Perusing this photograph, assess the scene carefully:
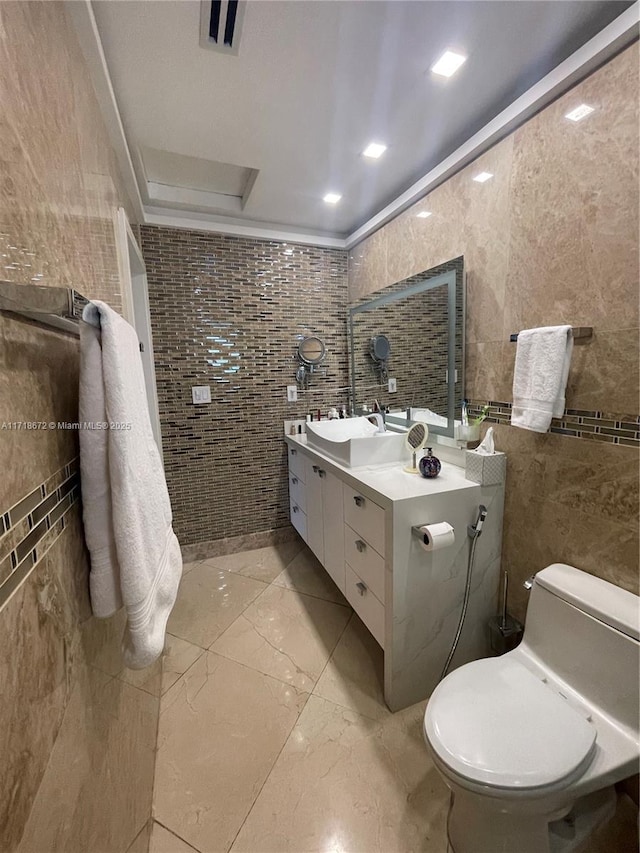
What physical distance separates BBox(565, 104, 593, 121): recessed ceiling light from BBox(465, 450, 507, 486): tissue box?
1205mm

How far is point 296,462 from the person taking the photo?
244 cm

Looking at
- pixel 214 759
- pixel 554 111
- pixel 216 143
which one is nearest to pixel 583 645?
pixel 214 759

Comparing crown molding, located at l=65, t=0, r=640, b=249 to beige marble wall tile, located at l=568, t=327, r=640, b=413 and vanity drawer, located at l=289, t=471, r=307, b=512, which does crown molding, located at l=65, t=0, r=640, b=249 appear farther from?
vanity drawer, located at l=289, t=471, r=307, b=512

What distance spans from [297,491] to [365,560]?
3.34 feet

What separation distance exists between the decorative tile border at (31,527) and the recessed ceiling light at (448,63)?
1727 mm

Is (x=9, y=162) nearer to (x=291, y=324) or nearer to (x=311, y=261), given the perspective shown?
(x=291, y=324)

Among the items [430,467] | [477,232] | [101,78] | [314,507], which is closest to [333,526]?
[314,507]

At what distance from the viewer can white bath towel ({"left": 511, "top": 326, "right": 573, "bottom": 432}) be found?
3.91 feet

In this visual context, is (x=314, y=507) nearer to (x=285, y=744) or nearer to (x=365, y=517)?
(x=365, y=517)

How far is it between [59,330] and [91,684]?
0.73 metres

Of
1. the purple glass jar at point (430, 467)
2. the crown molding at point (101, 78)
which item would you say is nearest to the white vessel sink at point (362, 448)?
the purple glass jar at point (430, 467)

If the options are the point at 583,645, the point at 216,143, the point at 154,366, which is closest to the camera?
the point at 583,645

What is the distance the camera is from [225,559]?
259 centimetres

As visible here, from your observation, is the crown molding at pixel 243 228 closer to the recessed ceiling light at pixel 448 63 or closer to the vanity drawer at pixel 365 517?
the recessed ceiling light at pixel 448 63
